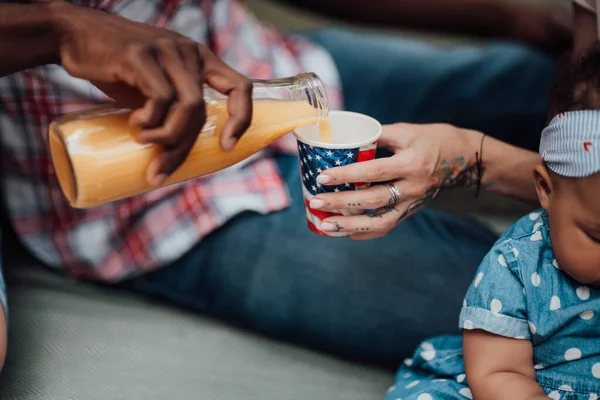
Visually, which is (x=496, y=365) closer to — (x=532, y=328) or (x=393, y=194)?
(x=532, y=328)

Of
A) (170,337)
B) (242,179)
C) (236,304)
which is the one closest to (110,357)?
(170,337)

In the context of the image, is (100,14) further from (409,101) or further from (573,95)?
(409,101)

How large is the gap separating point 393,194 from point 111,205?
450 millimetres

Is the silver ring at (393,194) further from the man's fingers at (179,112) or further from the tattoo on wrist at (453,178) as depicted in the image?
the man's fingers at (179,112)

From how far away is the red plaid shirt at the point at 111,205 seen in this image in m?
0.98

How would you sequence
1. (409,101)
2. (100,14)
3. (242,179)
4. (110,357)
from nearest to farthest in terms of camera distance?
1. (100,14)
2. (110,357)
3. (242,179)
4. (409,101)

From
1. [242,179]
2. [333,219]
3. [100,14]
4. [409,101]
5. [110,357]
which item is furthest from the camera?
[409,101]

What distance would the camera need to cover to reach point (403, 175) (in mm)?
856

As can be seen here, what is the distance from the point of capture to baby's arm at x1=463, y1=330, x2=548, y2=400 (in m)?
0.75

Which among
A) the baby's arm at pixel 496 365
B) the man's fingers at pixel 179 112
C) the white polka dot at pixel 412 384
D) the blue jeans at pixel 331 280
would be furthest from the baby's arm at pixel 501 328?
the man's fingers at pixel 179 112

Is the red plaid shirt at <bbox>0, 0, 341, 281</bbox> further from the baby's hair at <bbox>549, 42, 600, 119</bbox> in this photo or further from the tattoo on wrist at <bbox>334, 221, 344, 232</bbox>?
the baby's hair at <bbox>549, 42, 600, 119</bbox>

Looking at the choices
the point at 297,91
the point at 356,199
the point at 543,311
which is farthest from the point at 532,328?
the point at 297,91

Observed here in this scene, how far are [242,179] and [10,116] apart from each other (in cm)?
35

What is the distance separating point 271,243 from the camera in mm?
1047
